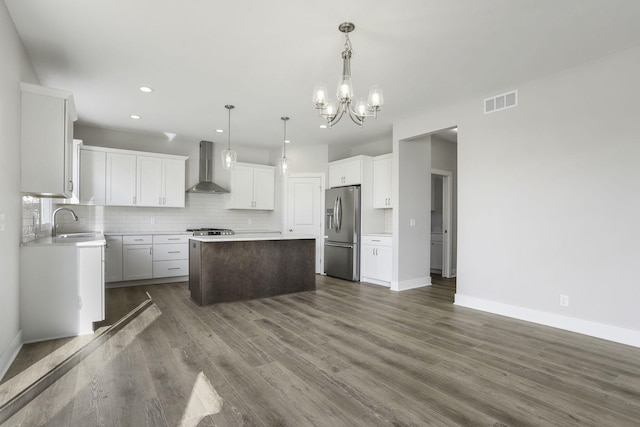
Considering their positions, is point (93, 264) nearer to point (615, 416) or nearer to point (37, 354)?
point (37, 354)

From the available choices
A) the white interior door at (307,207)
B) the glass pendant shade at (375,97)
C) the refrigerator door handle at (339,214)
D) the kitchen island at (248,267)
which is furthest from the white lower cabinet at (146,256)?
the glass pendant shade at (375,97)

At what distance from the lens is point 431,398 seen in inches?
82.0

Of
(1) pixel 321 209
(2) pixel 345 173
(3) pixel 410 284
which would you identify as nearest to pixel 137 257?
(1) pixel 321 209

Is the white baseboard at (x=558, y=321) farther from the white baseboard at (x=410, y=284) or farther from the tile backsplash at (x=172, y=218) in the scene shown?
the tile backsplash at (x=172, y=218)

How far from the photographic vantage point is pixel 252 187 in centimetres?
691

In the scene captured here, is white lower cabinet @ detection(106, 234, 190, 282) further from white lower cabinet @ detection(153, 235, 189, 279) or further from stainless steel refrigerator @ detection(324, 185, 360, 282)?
stainless steel refrigerator @ detection(324, 185, 360, 282)

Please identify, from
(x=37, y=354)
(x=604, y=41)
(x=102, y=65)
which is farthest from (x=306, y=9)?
(x=37, y=354)

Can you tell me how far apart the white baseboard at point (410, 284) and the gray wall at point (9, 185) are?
442 cm

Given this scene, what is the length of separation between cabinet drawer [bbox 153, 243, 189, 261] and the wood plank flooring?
6.83ft

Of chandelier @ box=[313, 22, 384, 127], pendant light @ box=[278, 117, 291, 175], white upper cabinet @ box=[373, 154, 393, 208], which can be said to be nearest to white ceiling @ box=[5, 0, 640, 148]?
chandelier @ box=[313, 22, 384, 127]

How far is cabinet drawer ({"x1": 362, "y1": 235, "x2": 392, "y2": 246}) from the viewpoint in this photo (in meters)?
5.52

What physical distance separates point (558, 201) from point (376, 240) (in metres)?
2.76

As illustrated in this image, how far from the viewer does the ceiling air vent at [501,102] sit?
3872mm

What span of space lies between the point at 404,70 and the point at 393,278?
3.10m
